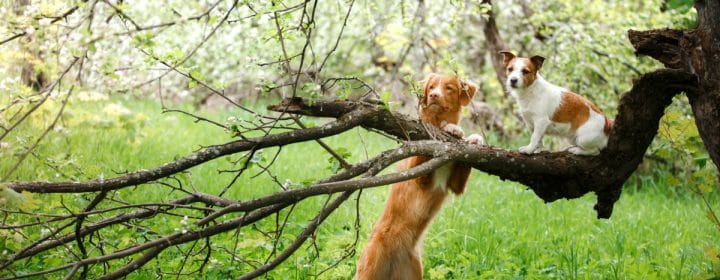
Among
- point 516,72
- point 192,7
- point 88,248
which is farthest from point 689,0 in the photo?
point 192,7

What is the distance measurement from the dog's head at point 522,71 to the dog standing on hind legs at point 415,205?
1.03ft

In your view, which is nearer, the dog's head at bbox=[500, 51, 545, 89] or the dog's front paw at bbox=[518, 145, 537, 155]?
the dog's front paw at bbox=[518, 145, 537, 155]

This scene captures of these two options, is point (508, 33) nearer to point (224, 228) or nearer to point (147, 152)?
point (147, 152)

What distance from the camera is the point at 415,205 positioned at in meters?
5.24

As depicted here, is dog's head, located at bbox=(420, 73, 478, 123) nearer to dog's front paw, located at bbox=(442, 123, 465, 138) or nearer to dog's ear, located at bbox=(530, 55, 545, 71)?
dog's front paw, located at bbox=(442, 123, 465, 138)

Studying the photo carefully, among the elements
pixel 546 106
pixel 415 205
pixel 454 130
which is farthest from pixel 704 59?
pixel 415 205

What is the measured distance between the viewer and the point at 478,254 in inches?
246

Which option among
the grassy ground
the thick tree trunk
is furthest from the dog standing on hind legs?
the thick tree trunk

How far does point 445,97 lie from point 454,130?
0.86 ft

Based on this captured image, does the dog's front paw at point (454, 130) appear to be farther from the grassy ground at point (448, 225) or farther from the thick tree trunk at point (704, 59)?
the thick tree trunk at point (704, 59)

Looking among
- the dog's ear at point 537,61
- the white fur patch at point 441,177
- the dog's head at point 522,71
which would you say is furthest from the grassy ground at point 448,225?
the dog's ear at point 537,61

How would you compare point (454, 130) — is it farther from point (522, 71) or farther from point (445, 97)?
point (522, 71)

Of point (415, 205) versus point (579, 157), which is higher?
point (415, 205)

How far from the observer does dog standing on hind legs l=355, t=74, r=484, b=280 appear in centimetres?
514
